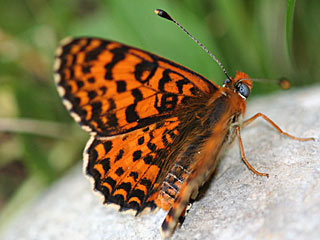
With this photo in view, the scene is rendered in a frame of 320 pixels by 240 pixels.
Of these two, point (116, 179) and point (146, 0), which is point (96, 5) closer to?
point (146, 0)

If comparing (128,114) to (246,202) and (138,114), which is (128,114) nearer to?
(138,114)

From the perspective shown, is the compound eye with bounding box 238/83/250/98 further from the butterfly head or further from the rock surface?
the rock surface

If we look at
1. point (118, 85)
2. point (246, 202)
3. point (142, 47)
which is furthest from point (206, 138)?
point (142, 47)

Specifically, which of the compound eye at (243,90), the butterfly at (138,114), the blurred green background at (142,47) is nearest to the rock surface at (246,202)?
the butterfly at (138,114)

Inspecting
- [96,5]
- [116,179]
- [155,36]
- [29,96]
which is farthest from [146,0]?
[116,179]

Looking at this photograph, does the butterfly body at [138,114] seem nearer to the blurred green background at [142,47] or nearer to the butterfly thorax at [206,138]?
the butterfly thorax at [206,138]
